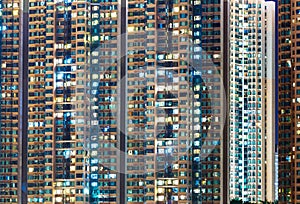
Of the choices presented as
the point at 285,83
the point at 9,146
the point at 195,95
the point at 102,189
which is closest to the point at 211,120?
the point at 195,95

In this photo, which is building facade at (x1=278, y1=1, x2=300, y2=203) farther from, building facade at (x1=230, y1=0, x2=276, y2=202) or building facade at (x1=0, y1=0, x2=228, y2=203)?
building facade at (x1=230, y1=0, x2=276, y2=202)

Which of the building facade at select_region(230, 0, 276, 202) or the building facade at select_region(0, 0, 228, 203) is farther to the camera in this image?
the building facade at select_region(230, 0, 276, 202)

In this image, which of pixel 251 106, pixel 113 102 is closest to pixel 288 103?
pixel 113 102

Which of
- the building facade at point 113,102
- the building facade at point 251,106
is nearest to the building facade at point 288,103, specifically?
the building facade at point 113,102

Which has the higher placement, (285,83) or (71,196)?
(285,83)

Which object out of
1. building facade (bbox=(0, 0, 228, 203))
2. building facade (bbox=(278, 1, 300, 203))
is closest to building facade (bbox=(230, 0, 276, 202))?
building facade (bbox=(0, 0, 228, 203))

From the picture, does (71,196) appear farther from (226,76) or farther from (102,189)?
(226,76)

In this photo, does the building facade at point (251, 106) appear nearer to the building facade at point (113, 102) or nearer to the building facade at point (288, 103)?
the building facade at point (113, 102)
